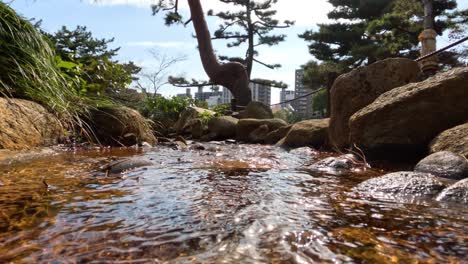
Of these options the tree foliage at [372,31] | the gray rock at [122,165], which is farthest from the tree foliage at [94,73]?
the tree foliage at [372,31]

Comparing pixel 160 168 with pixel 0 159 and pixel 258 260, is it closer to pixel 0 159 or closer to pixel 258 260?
pixel 0 159

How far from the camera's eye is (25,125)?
346 cm

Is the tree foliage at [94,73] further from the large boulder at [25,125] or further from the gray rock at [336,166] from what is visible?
the gray rock at [336,166]

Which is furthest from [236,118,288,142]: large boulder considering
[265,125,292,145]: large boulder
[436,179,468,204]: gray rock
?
[436,179,468,204]: gray rock

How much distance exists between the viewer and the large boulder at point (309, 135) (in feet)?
19.4

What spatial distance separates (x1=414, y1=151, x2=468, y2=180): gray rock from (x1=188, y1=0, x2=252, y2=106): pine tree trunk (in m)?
9.39

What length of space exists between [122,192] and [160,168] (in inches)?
39.9

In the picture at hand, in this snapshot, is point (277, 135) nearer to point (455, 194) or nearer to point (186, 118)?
point (186, 118)

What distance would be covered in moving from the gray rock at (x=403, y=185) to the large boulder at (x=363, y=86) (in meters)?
2.62

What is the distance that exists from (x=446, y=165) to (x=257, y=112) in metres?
7.60

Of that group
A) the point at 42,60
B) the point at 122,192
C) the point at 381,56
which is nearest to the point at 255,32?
the point at 381,56

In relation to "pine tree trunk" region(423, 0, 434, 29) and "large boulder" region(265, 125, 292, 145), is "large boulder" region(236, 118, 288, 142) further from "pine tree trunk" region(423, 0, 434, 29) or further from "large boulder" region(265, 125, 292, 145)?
"pine tree trunk" region(423, 0, 434, 29)

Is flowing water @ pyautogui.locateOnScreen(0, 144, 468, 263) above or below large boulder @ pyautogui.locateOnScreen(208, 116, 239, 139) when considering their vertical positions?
below

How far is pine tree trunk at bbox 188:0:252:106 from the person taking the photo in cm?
1174
